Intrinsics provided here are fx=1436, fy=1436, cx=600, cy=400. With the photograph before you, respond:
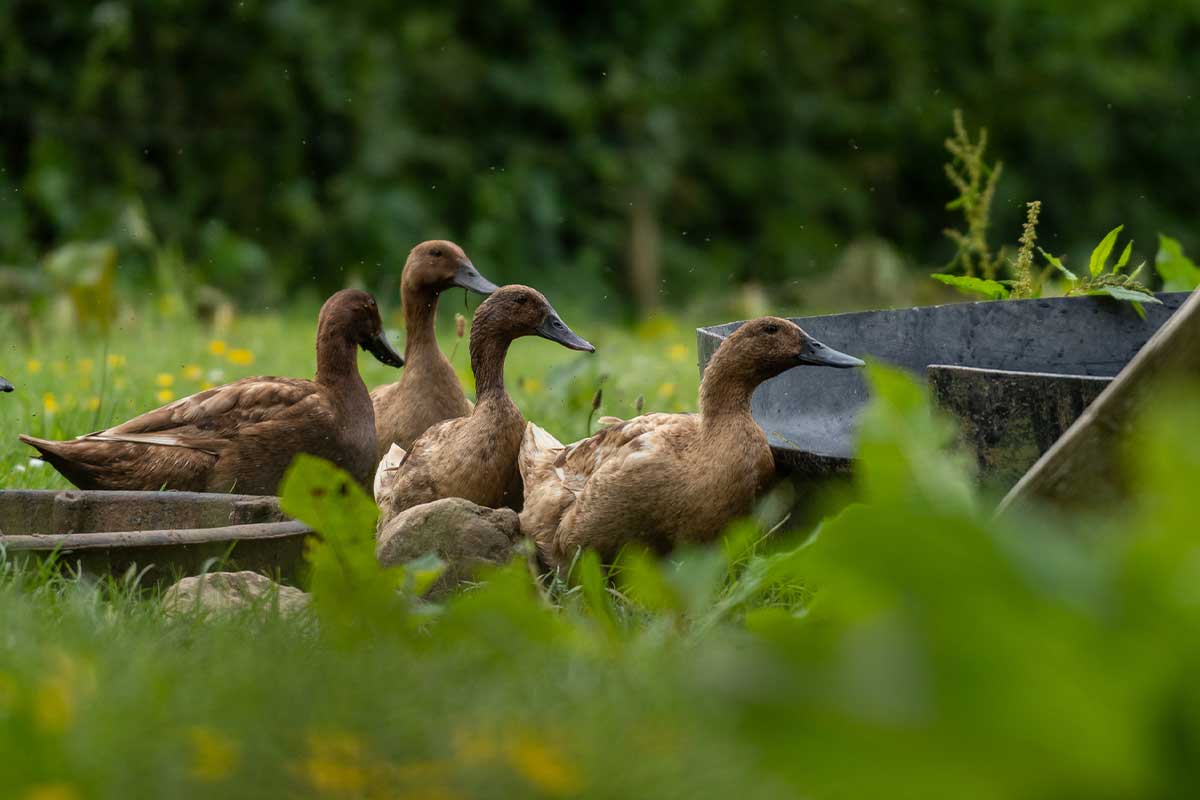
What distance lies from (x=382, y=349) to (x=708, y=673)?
304 centimetres

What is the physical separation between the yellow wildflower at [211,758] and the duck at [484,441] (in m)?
1.86

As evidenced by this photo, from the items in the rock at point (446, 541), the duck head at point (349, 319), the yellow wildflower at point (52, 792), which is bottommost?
the rock at point (446, 541)

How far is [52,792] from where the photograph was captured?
3.41 feet

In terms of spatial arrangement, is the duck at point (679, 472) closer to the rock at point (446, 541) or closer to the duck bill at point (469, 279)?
the rock at point (446, 541)

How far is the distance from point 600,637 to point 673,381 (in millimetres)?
3239

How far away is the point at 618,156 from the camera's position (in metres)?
9.24

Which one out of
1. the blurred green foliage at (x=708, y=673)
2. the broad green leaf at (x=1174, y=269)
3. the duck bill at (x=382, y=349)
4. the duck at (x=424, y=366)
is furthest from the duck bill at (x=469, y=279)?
the broad green leaf at (x=1174, y=269)

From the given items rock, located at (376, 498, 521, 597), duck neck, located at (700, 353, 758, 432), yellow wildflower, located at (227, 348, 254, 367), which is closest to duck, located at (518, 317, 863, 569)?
duck neck, located at (700, 353, 758, 432)

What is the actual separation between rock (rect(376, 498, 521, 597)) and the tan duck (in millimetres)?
692

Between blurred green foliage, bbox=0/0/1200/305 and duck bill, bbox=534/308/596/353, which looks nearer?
duck bill, bbox=534/308/596/353

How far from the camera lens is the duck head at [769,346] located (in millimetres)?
2947

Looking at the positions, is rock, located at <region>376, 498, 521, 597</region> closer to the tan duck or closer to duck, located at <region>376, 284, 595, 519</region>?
duck, located at <region>376, 284, 595, 519</region>

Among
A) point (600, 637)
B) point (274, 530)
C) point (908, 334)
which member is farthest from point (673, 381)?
point (600, 637)

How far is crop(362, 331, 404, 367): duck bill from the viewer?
370cm
